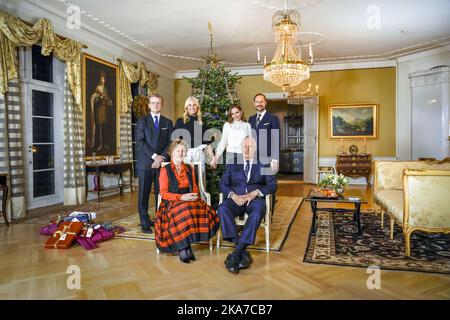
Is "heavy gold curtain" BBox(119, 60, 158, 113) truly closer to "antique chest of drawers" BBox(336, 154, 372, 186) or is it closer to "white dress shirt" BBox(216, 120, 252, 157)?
"white dress shirt" BBox(216, 120, 252, 157)

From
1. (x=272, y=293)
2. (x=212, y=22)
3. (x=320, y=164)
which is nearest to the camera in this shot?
(x=272, y=293)

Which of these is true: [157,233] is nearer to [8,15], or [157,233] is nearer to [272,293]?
[272,293]

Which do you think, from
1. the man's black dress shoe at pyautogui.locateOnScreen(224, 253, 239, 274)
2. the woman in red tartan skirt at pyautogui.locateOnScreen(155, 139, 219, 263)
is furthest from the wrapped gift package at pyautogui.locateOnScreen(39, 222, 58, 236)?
the man's black dress shoe at pyautogui.locateOnScreen(224, 253, 239, 274)

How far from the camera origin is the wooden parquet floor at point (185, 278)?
90.8 inches

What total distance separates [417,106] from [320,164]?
2.60 meters

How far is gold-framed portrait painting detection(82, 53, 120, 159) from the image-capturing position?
6277 millimetres

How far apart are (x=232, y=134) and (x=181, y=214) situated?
141cm

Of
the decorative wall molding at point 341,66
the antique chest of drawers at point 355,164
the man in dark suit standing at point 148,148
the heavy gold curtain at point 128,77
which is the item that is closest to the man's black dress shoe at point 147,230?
the man in dark suit standing at point 148,148

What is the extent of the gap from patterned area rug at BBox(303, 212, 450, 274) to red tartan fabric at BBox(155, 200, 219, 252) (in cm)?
96

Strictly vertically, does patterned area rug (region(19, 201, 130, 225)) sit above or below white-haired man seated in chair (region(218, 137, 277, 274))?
below

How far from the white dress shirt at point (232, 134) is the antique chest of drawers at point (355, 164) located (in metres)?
4.87

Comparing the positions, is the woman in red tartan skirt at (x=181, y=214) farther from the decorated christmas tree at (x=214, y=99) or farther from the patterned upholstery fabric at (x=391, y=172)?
the patterned upholstery fabric at (x=391, y=172)
